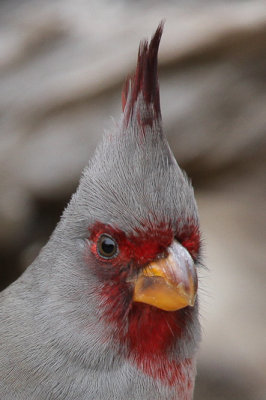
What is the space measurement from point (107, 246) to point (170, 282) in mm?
255

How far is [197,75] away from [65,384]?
106 inches

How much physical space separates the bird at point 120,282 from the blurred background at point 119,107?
1814mm

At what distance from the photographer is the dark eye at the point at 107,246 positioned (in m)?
2.38

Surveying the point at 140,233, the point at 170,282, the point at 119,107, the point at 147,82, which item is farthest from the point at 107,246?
the point at 119,107

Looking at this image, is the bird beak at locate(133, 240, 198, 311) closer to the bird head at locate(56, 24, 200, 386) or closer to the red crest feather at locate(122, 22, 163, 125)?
the bird head at locate(56, 24, 200, 386)

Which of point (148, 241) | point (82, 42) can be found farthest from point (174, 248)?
point (82, 42)

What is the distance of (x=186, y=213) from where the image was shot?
2389 millimetres

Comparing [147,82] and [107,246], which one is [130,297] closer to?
[107,246]

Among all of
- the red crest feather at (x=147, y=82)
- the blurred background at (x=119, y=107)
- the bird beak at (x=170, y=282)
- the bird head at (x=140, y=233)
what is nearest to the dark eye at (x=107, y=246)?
the bird head at (x=140, y=233)

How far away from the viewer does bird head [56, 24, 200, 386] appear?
7.66 feet

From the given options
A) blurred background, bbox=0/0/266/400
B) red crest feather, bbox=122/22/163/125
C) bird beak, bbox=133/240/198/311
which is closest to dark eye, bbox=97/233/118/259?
bird beak, bbox=133/240/198/311

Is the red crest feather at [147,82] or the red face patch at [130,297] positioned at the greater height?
the red crest feather at [147,82]

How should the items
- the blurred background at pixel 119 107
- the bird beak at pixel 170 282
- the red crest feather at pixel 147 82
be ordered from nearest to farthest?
the bird beak at pixel 170 282 < the red crest feather at pixel 147 82 < the blurred background at pixel 119 107

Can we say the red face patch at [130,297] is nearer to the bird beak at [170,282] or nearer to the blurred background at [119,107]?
the bird beak at [170,282]
